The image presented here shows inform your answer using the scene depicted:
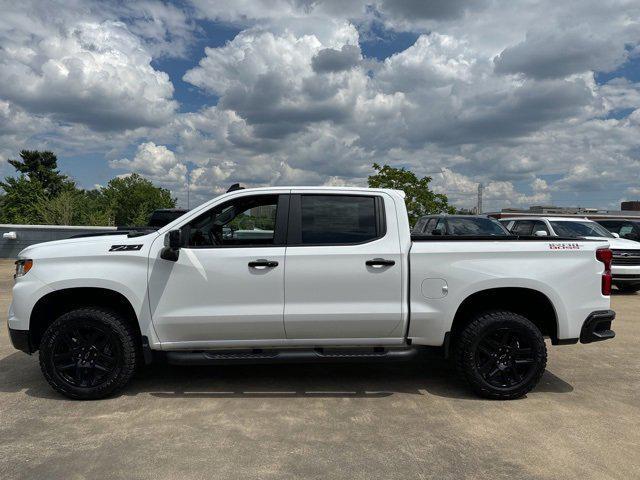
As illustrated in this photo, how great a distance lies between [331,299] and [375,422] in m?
1.07

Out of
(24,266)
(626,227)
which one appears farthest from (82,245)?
(626,227)

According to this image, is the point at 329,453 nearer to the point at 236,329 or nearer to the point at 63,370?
the point at 236,329

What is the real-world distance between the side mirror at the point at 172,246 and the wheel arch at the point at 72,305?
1.86 feet

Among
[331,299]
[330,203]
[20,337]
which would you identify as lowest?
[20,337]

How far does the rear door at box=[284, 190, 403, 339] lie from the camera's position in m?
4.33

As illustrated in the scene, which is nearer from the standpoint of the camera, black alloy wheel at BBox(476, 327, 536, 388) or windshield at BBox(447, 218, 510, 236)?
black alloy wheel at BBox(476, 327, 536, 388)

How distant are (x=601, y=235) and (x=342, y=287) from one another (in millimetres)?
9915

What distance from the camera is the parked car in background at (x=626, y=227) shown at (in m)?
14.3

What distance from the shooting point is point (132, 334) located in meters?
4.44

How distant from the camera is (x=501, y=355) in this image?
445 cm

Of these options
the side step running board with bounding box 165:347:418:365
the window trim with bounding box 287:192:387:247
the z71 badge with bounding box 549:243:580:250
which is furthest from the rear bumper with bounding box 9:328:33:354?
the z71 badge with bounding box 549:243:580:250

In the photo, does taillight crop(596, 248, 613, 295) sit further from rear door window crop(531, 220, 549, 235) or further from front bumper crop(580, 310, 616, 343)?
rear door window crop(531, 220, 549, 235)

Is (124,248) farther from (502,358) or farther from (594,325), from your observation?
(594,325)

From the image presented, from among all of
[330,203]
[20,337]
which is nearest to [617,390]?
[330,203]
